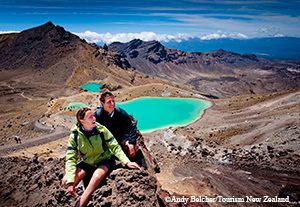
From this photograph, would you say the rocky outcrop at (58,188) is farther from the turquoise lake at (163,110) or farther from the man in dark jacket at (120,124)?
the turquoise lake at (163,110)

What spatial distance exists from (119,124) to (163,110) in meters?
51.9

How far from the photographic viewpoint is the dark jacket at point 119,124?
33.4ft

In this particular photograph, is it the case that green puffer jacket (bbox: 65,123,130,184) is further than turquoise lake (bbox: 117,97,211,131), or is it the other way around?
turquoise lake (bbox: 117,97,211,131)

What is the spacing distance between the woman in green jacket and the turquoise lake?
4010cm

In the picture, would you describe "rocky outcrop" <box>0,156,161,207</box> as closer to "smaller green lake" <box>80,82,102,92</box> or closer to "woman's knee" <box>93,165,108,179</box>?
"woman's knee" <box>93,165,108,179</box>

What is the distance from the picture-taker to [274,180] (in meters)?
22.5

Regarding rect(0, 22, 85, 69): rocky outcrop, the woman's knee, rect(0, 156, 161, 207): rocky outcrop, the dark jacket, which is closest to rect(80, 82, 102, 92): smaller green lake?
rect(0, 22, 85, 69): rocky outcrop

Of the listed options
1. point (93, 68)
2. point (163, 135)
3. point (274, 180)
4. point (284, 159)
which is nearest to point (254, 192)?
point (274, 180)

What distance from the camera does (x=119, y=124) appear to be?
412 inches

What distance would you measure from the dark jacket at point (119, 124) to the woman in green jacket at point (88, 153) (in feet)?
5.38

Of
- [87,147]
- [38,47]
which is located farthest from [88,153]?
[38,47]

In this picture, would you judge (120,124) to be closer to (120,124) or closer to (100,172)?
(120,124)

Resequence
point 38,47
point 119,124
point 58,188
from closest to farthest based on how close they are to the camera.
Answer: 1. point 58,188
2. point 119,124
3. point 38,47

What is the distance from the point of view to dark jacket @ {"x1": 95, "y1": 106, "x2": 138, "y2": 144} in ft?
33.4
